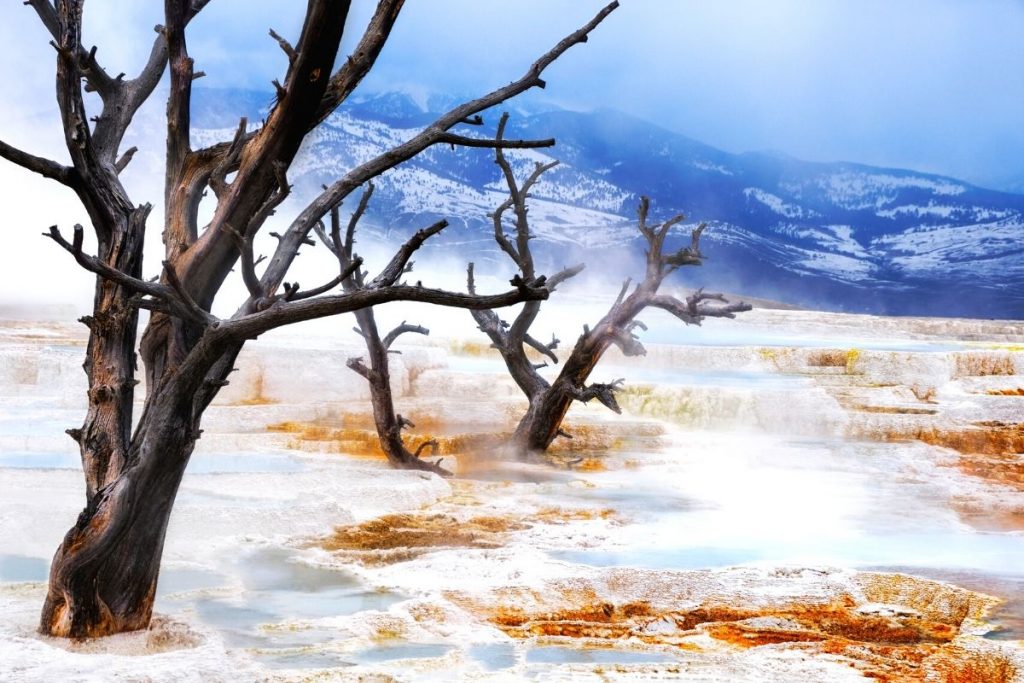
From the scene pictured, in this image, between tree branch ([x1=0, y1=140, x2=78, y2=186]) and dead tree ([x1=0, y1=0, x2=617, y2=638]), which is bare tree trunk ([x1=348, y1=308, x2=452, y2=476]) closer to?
dead tree ([x1=0, y1=0, x2=617, y2=638])

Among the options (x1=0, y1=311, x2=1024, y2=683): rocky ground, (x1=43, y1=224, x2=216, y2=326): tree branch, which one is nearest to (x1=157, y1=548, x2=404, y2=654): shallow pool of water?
(x1=0, y1=311, x2=1024, y2=683): rocky ground

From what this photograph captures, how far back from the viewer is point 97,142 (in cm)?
373

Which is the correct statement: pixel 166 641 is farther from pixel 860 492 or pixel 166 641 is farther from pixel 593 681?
pixel 860 492

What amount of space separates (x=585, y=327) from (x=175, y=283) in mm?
5313

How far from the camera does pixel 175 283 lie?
300cm

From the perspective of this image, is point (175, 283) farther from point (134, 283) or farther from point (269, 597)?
point (269, 597)

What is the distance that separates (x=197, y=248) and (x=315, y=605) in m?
1.56

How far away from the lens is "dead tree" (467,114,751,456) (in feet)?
25.9

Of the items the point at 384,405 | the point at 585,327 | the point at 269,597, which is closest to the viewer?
the point at 269,597

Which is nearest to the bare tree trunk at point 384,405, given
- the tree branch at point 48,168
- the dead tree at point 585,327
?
the dead tree at point 585,327

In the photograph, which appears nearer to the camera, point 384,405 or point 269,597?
point 269,597

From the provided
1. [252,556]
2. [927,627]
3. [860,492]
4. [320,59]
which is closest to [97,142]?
[320,59]

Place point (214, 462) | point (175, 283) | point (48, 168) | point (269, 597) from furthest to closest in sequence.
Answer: point (214, 462)
point (269, 597)
point (48, 168)
point (175, 283)

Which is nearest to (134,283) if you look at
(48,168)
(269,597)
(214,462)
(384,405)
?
(48,168)
